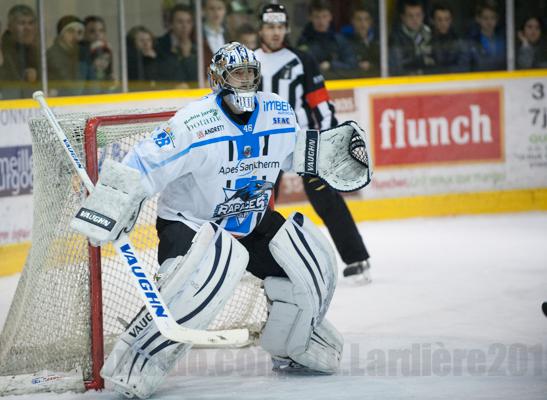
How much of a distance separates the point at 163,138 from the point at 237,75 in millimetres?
327

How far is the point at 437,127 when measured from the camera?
25.1 feet

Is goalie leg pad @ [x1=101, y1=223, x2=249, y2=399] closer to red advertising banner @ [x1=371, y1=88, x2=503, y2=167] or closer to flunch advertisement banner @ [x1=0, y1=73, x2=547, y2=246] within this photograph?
flunch advertisement banner @ [x1=0, y1=73, x2=547, y2=246]

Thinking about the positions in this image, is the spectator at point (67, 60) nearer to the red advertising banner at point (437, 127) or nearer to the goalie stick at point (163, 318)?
the red advertising banner at point (437, 127)

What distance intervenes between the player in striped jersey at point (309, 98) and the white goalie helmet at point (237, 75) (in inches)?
73.0

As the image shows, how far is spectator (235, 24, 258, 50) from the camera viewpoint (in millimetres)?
7488

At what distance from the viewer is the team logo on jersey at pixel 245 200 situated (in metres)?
3.72

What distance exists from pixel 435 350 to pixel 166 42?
3.66 m

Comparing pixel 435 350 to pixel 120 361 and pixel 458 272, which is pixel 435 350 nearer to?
pixel 120 361

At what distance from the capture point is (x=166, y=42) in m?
7.25

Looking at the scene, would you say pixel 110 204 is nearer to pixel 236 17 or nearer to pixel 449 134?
pixel 236 17

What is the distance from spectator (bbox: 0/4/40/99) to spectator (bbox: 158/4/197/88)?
0.94m

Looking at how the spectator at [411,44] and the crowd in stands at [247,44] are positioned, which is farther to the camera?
the spectator at [411,44]

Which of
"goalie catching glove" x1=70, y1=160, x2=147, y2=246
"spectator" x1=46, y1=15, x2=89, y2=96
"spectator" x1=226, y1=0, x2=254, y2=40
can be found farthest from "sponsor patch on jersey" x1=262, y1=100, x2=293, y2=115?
"spectator" x1=226, y1=0, x2=254, y2=40

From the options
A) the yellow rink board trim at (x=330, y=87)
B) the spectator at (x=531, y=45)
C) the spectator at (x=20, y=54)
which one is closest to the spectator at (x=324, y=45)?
the yellow rink board trim at (x=330, y=87)
